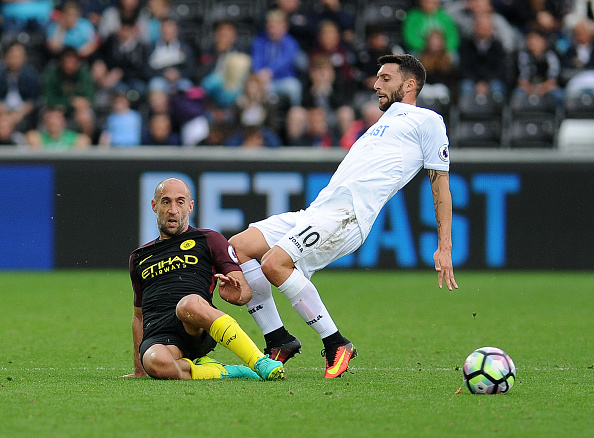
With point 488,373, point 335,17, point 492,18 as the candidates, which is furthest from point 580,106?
point 488,373

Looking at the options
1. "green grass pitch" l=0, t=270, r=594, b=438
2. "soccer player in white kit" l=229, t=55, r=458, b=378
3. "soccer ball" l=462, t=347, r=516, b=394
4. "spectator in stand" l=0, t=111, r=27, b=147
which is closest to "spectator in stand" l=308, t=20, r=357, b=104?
"green grass pitch" l=0, t=270, r=594, b=438

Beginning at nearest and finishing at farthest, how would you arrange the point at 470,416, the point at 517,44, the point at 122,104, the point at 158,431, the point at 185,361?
1. the point at 158,431
2. the point at 470,416
3. the point at 185,361
4. the point at 122,104
5. the point at 517,44

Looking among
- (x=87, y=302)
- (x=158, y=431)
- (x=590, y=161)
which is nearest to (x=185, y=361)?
(x=158, y=431)

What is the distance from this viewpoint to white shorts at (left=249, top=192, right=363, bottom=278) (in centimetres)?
631

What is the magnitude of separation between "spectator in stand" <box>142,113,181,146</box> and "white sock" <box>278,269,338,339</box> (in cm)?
853

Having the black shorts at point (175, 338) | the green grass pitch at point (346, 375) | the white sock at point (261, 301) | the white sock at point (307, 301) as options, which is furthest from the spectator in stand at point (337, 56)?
the black shorts at point (175, 338)

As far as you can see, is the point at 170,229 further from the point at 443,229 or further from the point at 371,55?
the point at 371,55

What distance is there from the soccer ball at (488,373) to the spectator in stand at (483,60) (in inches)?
411

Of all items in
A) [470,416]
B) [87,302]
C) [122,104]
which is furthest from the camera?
[122,104]

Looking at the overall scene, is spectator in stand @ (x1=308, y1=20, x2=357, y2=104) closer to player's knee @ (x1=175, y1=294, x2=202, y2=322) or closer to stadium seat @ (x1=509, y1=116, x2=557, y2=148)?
stadium seat @ (x1=509, y1=116, x2=557, y2=148)

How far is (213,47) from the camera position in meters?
16.8

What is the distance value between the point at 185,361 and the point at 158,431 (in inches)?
67.8

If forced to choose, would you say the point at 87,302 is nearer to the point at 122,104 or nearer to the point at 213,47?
the point at 122,104

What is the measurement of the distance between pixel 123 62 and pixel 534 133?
633cm
